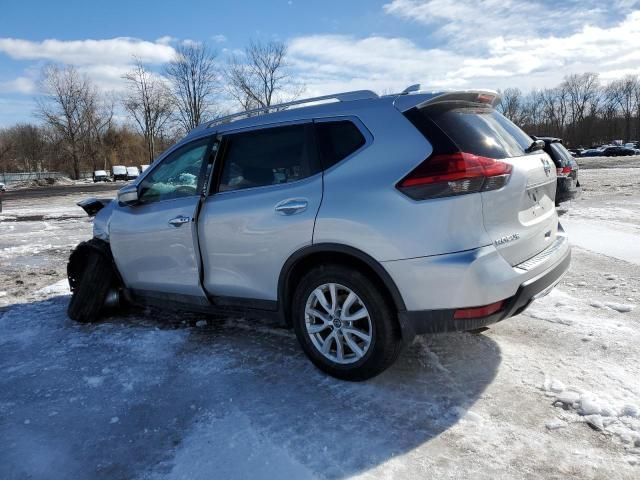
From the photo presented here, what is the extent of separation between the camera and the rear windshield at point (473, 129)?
2832 mm

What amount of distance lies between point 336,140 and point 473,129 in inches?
34.5

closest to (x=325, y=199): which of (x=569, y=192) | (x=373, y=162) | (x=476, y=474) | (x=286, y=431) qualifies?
(x=373, y=162)

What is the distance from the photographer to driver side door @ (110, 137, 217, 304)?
12.6ft

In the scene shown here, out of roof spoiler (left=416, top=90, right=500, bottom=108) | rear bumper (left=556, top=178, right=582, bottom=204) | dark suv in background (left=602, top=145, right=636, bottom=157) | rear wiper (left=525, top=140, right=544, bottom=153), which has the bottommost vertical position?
rear bumper (left=556, top=178, right=582, bottom=204)

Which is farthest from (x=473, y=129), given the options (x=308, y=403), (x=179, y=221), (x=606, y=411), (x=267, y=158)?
(x=179, y=221)

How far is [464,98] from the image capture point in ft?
10.2

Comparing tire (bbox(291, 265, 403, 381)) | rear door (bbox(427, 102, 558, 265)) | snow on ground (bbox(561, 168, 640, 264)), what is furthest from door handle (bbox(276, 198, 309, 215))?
snow on ground (bbox(561, 168, 640, 264))

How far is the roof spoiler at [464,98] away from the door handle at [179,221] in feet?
6.59

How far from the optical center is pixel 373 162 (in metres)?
2.91

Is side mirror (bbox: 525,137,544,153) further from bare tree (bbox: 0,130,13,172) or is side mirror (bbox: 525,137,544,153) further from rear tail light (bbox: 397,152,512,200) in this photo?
bare tree (bbox: 0,130,13,172)

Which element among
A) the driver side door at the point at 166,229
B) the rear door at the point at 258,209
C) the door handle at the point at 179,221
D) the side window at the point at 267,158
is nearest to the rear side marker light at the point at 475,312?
the rear door at the point at 258,209

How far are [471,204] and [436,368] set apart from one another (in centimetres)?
128

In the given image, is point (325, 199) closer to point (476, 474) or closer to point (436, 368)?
point (436, 368)

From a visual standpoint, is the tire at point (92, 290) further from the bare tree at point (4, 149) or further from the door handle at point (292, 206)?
the bare tree at point (4, 149)
